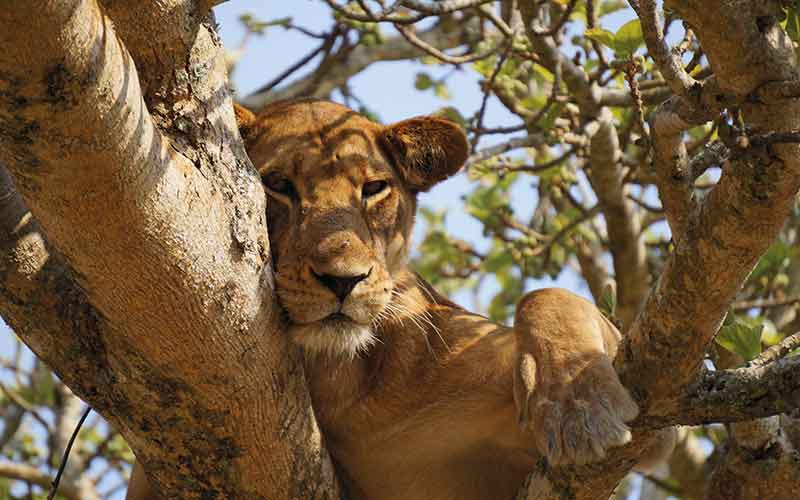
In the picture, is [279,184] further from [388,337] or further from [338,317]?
[388,337]

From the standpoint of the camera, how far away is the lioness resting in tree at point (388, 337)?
165 inches

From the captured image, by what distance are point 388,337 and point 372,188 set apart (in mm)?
688

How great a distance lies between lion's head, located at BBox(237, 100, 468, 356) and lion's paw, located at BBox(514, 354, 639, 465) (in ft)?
2.52

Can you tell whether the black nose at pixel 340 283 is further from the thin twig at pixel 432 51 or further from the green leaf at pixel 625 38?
the thin twig at pixel 432 51

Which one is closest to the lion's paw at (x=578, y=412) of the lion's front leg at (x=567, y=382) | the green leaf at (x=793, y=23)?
the lion's front leg at (x=567, y=382)

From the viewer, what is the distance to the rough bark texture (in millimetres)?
2795

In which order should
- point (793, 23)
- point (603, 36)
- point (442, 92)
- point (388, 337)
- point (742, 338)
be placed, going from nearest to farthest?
1. point (742, 338)
2. point (793, 23)
3. point (388, 337)
4. point (603, 36)
5. point (442, 92)

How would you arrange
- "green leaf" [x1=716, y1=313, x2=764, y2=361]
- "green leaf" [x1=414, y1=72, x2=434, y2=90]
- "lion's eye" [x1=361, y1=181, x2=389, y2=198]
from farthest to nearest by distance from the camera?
1. "green leaf" [x1=414, y1=72, x2=434, y2=90]
2. "lion's eye" [x1=361, y1=181, x2=389, y2=198]
3. "green leaf" [x1=716, y1=313, x2=764, y2=361]

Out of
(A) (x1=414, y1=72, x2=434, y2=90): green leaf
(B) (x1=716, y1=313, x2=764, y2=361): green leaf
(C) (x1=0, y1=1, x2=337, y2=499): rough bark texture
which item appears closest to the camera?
(C) (x1=0, y1=1, x2=337, y2=499): rough bark texture

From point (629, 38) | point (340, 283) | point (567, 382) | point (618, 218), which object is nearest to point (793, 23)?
point (629, 38)

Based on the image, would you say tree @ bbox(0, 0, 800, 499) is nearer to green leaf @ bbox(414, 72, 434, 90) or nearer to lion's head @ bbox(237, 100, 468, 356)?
lion's head @ bbox(237, 100, 468, 356)

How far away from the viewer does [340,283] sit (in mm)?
4258

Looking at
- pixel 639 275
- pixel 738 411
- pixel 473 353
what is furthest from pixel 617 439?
pixel 639 275

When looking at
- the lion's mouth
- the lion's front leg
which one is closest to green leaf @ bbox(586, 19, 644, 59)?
the lion's front leg
